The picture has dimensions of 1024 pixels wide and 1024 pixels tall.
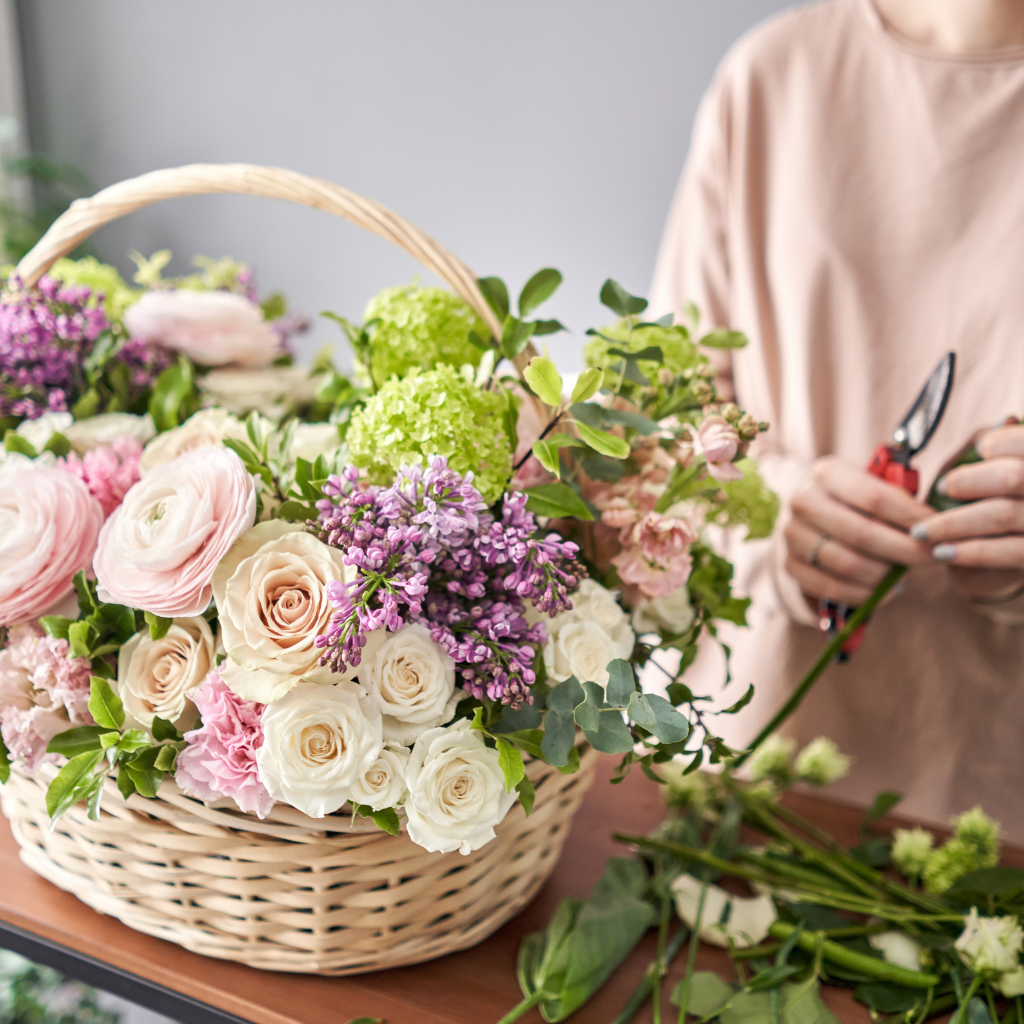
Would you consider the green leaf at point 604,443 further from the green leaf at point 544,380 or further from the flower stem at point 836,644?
the flower stem at point 836,644

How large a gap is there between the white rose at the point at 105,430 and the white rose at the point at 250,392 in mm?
65

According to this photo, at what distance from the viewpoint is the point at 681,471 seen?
507 mm

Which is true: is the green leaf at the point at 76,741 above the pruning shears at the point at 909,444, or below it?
below

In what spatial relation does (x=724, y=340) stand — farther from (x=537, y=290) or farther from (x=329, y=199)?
(x=329, y=199)

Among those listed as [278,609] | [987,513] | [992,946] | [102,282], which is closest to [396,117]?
[102,282]

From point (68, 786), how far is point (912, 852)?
1.82 feet

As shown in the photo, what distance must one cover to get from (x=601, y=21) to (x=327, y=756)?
5.92ft

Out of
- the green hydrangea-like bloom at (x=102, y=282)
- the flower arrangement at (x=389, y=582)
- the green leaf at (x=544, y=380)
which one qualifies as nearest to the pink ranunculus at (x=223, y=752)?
the flower arrangement at (x=389, y=582)

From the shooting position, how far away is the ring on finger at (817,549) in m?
0.68

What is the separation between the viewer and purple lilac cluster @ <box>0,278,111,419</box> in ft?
1.92

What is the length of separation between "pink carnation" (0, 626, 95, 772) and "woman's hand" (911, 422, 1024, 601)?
0.59 metres

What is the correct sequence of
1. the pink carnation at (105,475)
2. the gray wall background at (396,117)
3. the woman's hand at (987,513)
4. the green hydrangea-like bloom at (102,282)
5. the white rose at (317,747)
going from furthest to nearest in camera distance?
the gray wall background at (396,117) → the green hydrangea-like bloom at (102,282) → the woman's hand at (987,513) → the pink carnation at (105,475) → the white rose at (317,747)

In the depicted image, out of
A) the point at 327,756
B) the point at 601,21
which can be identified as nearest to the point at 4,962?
the point at 327,756

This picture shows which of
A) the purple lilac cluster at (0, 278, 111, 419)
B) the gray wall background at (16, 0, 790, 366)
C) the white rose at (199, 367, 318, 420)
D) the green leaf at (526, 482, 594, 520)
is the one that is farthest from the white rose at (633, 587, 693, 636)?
the gray wall background at (16, 0, 790, 366)
